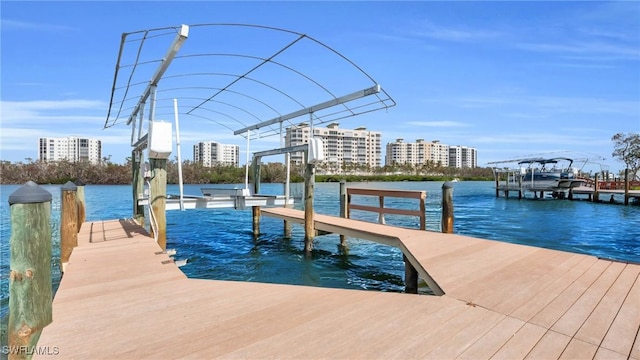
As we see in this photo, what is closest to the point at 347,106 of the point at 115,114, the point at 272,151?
the point at 272,151

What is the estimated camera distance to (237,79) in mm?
8391

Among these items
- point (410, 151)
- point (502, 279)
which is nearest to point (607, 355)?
point (502, 279)

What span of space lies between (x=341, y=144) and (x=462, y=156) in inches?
4416

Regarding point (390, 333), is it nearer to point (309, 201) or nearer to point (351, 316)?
point (351, 316)

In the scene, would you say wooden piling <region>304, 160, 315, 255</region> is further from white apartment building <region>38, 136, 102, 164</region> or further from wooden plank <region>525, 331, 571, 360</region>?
white apartment building <region>38, 136, 102, 164</region>

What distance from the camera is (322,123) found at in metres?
9.34

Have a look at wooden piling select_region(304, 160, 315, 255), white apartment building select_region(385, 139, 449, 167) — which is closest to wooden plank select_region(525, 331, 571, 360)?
wooden piling select_region(304, 160, 315, 255)

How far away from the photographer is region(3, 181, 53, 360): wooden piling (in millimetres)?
2434

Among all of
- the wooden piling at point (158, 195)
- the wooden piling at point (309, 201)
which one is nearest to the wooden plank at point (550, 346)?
the wooden piling at point (158, 195)

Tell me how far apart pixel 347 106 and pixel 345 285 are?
4282 mm

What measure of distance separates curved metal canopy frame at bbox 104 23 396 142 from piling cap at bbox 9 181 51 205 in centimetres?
324

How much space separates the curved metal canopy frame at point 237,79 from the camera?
5.86m

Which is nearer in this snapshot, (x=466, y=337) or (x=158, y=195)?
(x=466, y=337)

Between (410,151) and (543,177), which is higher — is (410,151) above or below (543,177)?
above
